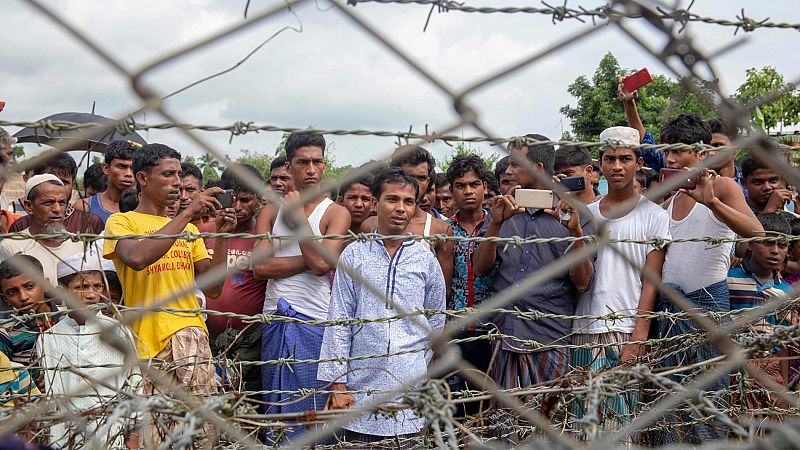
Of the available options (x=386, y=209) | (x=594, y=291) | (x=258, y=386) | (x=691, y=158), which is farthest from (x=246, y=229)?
(x=691, y=158)

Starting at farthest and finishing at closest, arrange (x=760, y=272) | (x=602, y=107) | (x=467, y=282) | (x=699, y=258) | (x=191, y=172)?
(x=602, y=107) → (x=191, y=172) → (x=467, y=282) → (x=760, y=272) → (x=699, y=258)

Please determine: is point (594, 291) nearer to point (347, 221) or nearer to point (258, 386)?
point (347, 221)

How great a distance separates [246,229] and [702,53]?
404cm

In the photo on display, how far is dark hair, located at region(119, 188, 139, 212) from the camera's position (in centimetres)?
470

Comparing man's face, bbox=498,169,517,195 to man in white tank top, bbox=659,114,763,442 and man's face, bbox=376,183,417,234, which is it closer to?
man in white tank top, bbox=659,114,763,442

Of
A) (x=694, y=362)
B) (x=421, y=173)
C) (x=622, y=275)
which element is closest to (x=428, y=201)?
(x=421, y=173)

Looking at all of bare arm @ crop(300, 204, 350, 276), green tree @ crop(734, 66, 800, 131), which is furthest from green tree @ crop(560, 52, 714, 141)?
bare arm @ crop(300, 204, 350, 276)

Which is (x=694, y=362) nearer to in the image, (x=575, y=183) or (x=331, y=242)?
(x=575, y=183)

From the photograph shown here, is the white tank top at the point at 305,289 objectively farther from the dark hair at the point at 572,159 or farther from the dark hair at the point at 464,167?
the dark hair at the point at 572,159

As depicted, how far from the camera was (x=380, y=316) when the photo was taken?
3373mm

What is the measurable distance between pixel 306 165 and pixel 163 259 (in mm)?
988

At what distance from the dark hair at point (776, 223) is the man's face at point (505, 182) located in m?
1.63

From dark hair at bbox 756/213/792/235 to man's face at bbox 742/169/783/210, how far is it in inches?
13.5

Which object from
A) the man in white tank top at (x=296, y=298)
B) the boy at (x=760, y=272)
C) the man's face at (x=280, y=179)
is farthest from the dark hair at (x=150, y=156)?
the boy at (x=760, y=272)
